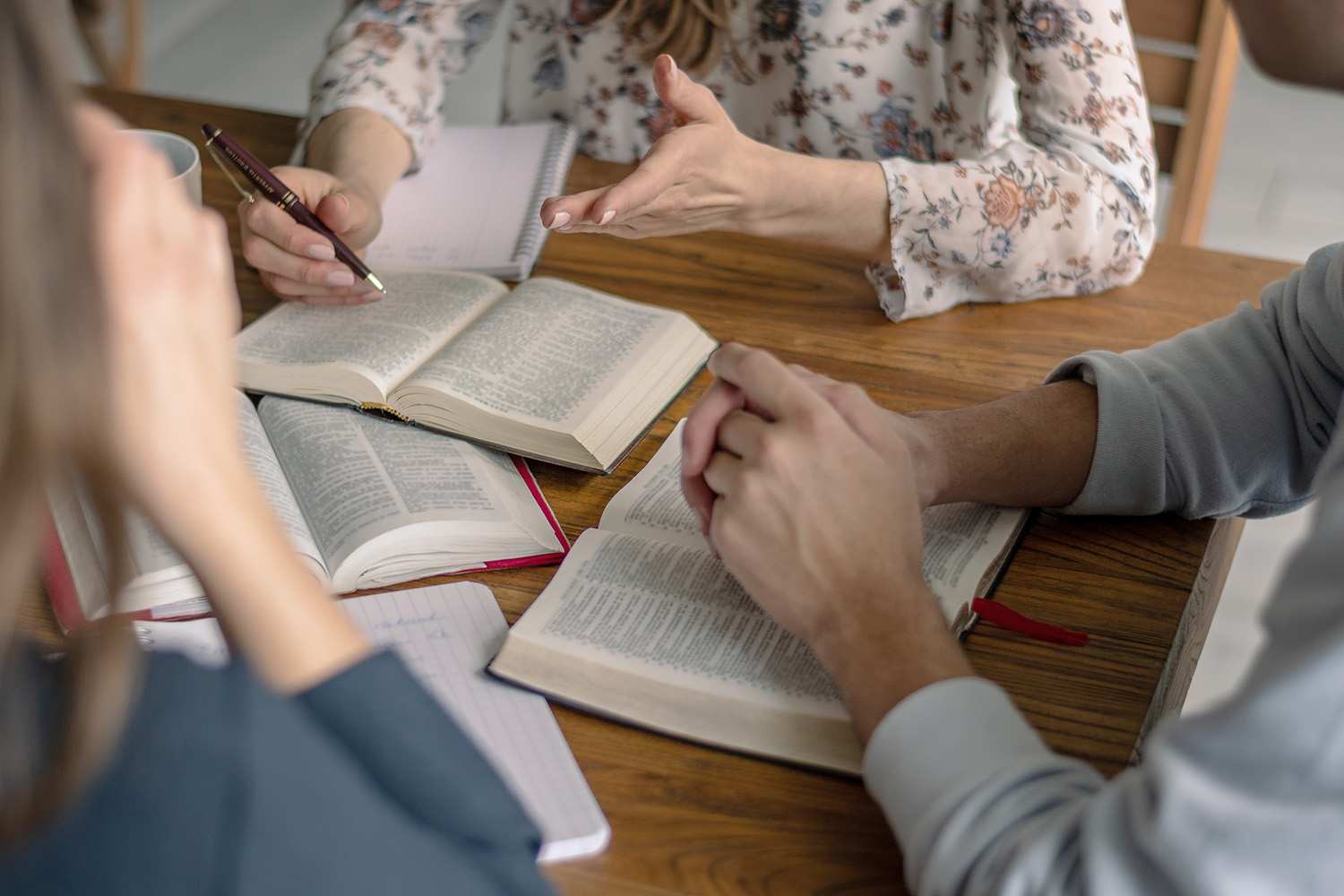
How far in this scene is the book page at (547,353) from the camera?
0.85m

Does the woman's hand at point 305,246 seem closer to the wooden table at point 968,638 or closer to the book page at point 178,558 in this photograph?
the wooden table at point 968,638

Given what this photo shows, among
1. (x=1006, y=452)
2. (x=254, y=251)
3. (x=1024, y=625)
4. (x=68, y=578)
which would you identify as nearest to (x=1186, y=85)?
(x=1006, y=452)

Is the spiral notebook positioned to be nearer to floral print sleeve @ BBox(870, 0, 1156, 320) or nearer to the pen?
the pen

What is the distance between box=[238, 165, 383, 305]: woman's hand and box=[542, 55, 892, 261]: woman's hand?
22cm

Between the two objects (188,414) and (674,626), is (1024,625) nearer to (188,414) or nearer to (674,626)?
(674,626)

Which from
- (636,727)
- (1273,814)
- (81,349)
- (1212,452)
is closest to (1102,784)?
(1273,814)

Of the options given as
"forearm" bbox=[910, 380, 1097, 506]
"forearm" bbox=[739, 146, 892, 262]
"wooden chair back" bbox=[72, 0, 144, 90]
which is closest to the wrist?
"forearm" bbox=[910, 380, 1097, 506]

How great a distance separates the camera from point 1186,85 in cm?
156

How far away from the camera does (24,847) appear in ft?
1.11

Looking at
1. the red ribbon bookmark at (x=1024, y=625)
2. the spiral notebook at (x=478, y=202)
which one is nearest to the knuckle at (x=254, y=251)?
the spiral notebook at (x=478, y=202)

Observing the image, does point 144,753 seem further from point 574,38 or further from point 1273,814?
point 574,38

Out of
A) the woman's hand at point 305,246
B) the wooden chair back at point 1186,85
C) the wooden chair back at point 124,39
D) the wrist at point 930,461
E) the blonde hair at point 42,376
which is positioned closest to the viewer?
the blonde hair at point 42,376

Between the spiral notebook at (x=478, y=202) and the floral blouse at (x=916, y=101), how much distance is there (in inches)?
2.0

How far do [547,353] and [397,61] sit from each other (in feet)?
1.95
